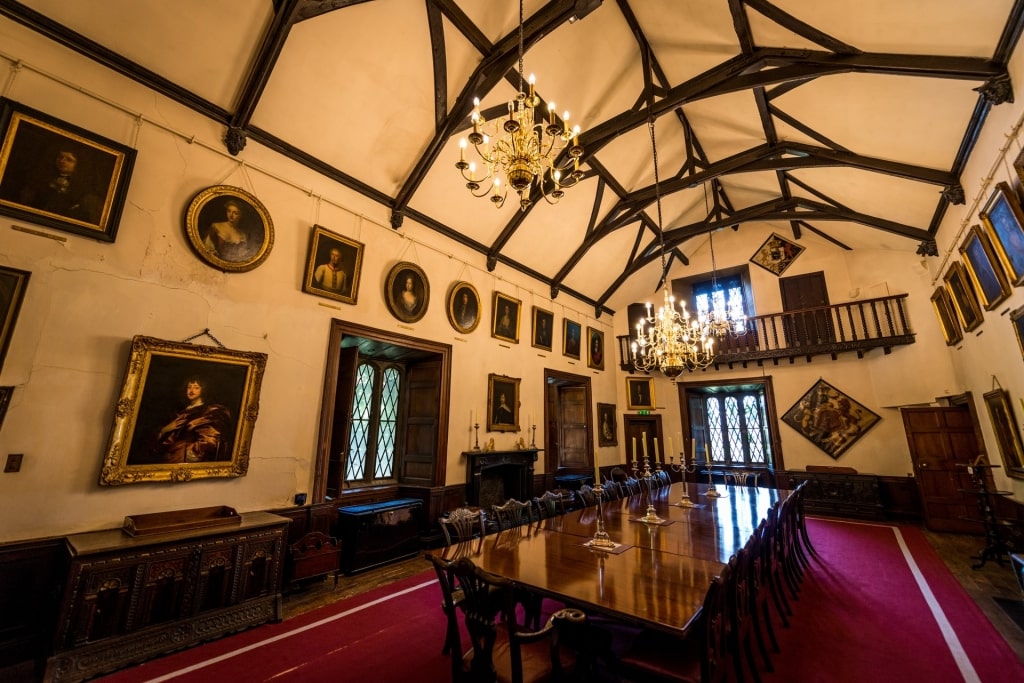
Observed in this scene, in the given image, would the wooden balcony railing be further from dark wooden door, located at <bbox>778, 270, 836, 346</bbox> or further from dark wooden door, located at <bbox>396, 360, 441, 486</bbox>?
dark wooden door, located at <bbox>396, 360, 441, 486</bbox>

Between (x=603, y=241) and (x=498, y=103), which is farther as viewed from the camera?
(x=603, y=241)

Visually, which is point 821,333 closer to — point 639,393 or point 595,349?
point 639,393

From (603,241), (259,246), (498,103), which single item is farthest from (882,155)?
(259,246)

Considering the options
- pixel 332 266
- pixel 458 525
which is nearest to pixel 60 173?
pixel 332 266

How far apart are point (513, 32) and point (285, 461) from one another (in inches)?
214

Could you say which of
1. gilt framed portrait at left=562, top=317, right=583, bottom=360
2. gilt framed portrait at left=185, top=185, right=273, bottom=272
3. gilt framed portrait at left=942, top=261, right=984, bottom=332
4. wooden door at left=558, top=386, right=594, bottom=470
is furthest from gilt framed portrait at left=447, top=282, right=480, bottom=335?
gilt framed portrait at left=942, top=261, right=984, bottom=332

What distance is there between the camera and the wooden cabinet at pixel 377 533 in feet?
15.4

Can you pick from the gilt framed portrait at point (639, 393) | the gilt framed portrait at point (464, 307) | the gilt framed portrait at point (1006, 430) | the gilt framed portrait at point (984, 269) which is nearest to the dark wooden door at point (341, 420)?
the gilt framed portrait at point (464, 307)

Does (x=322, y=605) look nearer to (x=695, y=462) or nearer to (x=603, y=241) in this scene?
(x=603, y=241)

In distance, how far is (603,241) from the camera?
346 inches

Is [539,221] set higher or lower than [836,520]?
higher

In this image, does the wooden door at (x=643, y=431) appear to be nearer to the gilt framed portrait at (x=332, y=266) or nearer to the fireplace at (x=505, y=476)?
the fireplace at (x=505, y=476)

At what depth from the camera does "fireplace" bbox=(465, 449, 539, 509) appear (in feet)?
21.6

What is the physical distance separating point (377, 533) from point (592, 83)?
685cm
